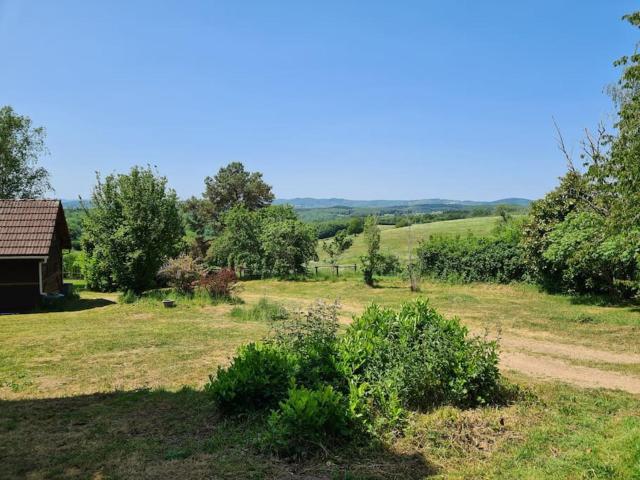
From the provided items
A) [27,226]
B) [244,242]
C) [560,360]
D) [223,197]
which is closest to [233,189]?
[223,197]

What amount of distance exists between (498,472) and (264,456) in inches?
89.9

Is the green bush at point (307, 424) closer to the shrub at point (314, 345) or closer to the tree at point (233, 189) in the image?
the shrub at point (314, 345)

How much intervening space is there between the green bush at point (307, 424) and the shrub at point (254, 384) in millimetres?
845

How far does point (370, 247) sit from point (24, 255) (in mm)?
14987

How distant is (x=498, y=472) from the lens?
4355mm

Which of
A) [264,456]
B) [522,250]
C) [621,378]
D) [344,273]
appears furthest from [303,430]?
[344,273]

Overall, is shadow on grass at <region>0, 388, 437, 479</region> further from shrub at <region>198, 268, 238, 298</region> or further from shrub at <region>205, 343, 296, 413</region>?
shrub at <region>198, 268, 238, 298</region>

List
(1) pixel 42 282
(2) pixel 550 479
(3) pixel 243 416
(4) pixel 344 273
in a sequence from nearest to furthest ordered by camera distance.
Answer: (2) pixel 550 479 < (3) pixel 243 416 < (1) pixel 42 282 < (4) pixel 344 273

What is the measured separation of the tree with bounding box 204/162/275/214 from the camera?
1651 inches

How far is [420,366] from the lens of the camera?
5809mm

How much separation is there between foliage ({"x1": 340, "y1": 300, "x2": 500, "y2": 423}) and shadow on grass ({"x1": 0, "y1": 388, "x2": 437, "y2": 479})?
3.31ft

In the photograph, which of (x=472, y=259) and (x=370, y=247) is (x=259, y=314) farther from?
(x=472, y=259)

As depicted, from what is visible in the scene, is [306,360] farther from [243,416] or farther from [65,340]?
[65,340]

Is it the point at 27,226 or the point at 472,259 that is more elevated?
the point at 27,226
